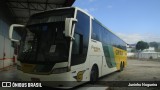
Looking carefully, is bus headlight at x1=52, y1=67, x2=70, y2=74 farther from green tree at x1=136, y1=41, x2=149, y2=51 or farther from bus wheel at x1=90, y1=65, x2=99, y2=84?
green tree at x1=136, y1=41, x2=149, y2=51

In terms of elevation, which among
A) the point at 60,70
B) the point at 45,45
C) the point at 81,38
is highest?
the point at 81,38

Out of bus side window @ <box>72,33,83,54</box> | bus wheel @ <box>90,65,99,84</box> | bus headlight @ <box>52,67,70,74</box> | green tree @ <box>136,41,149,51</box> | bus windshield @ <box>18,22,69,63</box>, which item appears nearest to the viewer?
bus headlight @ <box>52,67,70,74</box>

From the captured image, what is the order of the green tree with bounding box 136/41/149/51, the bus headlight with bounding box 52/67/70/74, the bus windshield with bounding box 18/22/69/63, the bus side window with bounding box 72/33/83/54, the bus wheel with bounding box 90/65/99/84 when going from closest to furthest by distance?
the bus headlight with bounding box 52/67/70/74, the bus windshield with bounding box 18/22/69/63, the bus side window with bounding box 72/33/83/54, the bus wheel with bounding box 90/65/99/84, the green tree with bounding box 136/41/149/51

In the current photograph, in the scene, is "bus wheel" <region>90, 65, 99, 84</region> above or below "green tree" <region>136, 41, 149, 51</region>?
below

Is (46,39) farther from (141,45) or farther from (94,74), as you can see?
(141,45)

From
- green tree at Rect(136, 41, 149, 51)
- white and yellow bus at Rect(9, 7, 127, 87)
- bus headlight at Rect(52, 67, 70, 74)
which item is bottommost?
bus headlight at Rect(52, 67, 70, 74)

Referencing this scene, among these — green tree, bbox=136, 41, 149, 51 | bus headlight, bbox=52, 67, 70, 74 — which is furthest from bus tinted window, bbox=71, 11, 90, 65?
green tree, bbox=136, 41, 149, 51

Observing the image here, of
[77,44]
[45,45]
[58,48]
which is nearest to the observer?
[58,48]

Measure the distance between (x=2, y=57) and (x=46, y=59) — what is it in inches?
580

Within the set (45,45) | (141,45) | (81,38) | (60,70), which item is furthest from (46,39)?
(141,45)

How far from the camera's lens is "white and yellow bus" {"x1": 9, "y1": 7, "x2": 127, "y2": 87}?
894 centimetres

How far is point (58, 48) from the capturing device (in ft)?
29.8

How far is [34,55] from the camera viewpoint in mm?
9328

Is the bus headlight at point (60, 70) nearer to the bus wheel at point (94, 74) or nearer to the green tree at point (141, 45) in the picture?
the bus wheel at point (94, 74)
